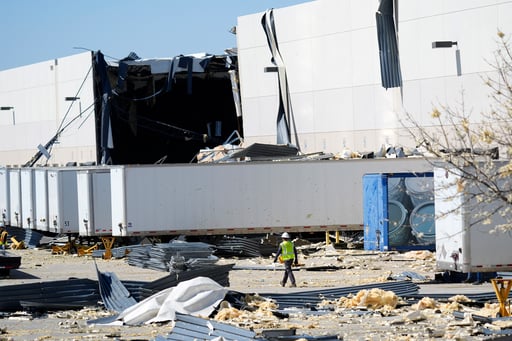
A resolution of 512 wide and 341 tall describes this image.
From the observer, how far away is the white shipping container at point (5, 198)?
165 feet

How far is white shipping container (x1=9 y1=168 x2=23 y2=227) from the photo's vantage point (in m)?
48.3

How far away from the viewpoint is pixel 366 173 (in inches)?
1555

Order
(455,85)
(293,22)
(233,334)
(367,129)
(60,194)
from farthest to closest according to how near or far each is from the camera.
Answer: (293,22) < (367,129) < (455,85) < (60,194) < (233,334)

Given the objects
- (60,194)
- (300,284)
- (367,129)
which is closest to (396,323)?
(300,284)

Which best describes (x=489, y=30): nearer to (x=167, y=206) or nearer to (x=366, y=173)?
(x=366, y=173)

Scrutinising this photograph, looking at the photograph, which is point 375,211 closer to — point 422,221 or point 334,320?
point 422,221

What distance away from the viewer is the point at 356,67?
52.6 meters

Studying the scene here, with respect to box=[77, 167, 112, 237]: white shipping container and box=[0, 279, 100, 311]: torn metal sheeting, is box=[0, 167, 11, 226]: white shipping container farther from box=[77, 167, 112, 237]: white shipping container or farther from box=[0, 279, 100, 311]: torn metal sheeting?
box=[0, 279, 100, 311]: torn metal sheeting

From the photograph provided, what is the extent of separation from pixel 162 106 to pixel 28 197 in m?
26.7

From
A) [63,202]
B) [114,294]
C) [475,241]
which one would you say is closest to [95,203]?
[63,202]

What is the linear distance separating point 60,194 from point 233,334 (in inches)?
1026

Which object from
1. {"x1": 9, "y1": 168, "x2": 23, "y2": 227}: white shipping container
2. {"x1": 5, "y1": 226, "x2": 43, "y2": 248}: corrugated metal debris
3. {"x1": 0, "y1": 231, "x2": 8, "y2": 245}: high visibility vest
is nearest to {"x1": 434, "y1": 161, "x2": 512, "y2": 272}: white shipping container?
{"x1": 5, "y1": 226, "x2": 43, "y2": 248}: corrugated metal debris

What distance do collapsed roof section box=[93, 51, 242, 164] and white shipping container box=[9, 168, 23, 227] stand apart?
1664 centimetres

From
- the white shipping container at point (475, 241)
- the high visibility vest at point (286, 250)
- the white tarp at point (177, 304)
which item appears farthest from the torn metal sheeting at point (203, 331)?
the high visibility vest at point (286, 250)
